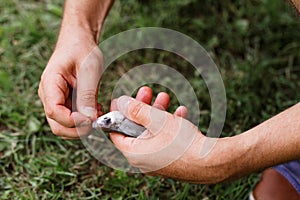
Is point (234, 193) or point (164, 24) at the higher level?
point (164, 24)

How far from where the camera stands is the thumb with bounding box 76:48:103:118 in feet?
4.61

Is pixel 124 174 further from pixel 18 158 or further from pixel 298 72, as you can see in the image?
pixel 298 72

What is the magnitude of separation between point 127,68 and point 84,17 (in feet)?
1.75

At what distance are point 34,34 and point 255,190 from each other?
3.41 feet

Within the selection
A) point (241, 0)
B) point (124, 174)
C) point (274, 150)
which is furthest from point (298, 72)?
point (274, 150)

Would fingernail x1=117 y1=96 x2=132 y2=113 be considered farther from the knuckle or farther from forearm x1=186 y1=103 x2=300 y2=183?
forearm x1=186 y1=103 x2=300 y2=183

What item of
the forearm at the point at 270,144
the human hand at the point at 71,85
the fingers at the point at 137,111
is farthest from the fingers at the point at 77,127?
the forearm at the point at 270,144

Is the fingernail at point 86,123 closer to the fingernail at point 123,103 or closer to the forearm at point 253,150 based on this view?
the fingernail at point 123,103

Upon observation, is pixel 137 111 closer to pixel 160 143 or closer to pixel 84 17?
pixel 160 143

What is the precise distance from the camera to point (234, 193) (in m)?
1.74

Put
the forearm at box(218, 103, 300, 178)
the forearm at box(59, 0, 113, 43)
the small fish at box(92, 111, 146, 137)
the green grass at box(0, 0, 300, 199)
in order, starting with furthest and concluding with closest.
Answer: the green grass at box(0, 0, 300, 199), the forearm at box(59, 0, 113, 43), the small fish at box(92, 111, 146, 137), the forearm at box(218, 103, 300, 178)

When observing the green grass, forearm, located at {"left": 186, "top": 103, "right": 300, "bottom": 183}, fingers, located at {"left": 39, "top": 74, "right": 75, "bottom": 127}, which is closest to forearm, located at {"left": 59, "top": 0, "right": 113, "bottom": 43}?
fingers, located at {"left": 39, "top": 74, "right": 75, "bottom": 127}

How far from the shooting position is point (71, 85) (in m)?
1.48

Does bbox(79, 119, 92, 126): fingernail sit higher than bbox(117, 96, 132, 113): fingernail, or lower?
lower
